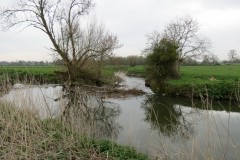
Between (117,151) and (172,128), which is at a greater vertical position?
(117,151)

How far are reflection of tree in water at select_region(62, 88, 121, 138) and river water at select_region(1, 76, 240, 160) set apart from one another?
0.92 feet

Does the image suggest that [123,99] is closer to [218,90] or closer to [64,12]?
[218,90]

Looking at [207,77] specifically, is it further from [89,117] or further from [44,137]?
[44,137]

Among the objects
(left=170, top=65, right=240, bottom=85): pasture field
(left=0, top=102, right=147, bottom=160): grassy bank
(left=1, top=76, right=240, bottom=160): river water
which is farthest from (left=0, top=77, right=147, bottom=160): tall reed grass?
(left=170, top=65, right=240, bottom=85): pasture field

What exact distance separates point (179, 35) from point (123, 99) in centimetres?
1758

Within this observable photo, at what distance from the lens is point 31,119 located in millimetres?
6723

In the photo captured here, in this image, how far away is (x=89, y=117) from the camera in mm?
10352

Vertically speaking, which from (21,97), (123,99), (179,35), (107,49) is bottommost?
(123,99)

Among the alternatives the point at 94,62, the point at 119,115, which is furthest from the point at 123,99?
the point at 94,62

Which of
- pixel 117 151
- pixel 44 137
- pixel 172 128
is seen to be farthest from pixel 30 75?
pixel 117 151

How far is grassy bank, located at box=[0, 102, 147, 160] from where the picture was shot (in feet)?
18.2

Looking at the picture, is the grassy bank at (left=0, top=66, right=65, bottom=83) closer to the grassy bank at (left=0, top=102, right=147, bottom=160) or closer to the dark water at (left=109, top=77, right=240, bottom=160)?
the grassy bank at (left=0, top=102, right=147, bottom=160)

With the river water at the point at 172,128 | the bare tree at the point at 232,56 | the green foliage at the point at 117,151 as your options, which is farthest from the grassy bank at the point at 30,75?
the bare tree at the point at 232,56

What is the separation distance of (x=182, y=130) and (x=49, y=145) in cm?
403
